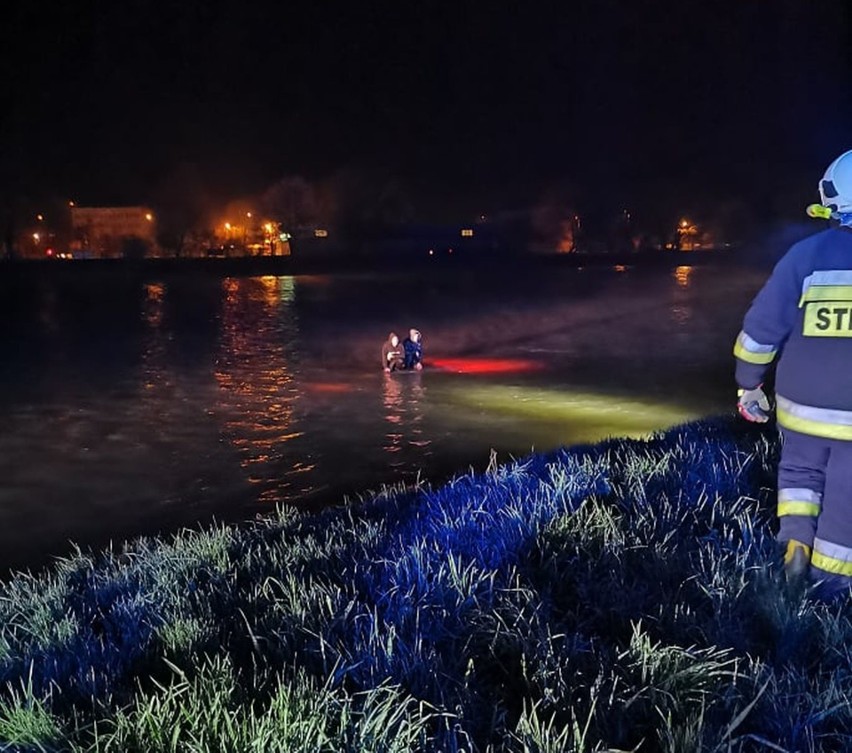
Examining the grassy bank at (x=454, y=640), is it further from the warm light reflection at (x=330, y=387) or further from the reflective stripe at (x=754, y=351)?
the warm light reflection at (x=330, y=387)

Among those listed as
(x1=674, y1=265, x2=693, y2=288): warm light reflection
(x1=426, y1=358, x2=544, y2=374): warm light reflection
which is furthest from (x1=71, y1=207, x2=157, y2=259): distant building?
(x1=426, y1=358, x2=544, y2=374): warm light reflection

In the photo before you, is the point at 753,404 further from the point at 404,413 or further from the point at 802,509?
the point at 404,413

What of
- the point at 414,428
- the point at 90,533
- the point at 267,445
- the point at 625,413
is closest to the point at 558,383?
the point at 625,413

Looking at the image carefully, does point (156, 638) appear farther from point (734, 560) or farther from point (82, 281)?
point (82, 281)

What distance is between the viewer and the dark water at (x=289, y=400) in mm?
8617

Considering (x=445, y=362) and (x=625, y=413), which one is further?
(x=445, y=362)

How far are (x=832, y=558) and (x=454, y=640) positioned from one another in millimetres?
1644

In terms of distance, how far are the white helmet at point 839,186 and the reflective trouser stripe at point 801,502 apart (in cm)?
118

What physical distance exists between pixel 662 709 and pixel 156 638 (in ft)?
6.13

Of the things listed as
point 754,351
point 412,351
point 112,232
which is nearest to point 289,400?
point 412,351

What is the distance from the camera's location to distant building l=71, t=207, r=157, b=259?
83688mm

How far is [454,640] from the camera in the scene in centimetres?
324

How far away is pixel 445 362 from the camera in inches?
686

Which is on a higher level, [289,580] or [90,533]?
[289,580]
